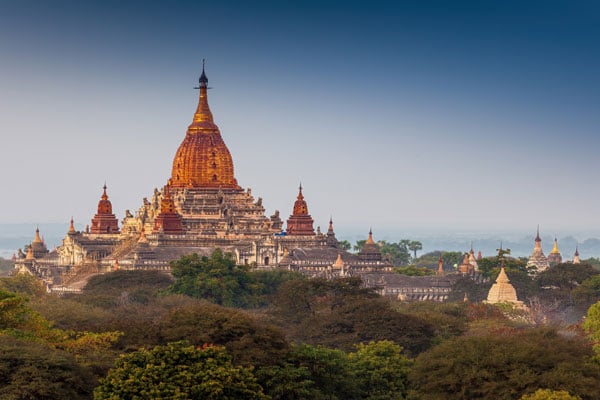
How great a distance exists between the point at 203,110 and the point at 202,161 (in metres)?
4.13

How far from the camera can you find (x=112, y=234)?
11894 cm

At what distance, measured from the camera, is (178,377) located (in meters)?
46.8

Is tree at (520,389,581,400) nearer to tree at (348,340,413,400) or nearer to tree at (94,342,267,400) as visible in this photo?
tree at (348,340,413,400)

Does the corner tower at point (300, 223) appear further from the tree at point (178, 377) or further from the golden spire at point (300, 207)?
the tree at point (178, 377)

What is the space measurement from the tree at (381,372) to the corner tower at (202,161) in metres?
62.1

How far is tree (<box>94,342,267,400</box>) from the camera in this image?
46156 millimetres

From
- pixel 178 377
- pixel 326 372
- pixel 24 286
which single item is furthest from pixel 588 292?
pixel 178 377

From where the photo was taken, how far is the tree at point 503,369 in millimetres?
49656

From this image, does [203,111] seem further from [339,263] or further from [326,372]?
[326,372]

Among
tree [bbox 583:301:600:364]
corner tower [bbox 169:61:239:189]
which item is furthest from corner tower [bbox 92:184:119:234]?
tree [bbox 583:301:600:364]

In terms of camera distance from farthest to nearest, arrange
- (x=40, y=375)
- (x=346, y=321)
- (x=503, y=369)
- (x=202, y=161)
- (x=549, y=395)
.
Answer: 1. (x=202, y=161)
2. (x=346, y=321)
3. (x=503, y=369)
4. (x=549, y=395)
5. (x=40, y=375)

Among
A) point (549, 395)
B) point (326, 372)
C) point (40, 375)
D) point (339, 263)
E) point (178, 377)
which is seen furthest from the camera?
point (339, 263)

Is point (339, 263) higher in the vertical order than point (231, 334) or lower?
higher

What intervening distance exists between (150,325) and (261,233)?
59.4 m
